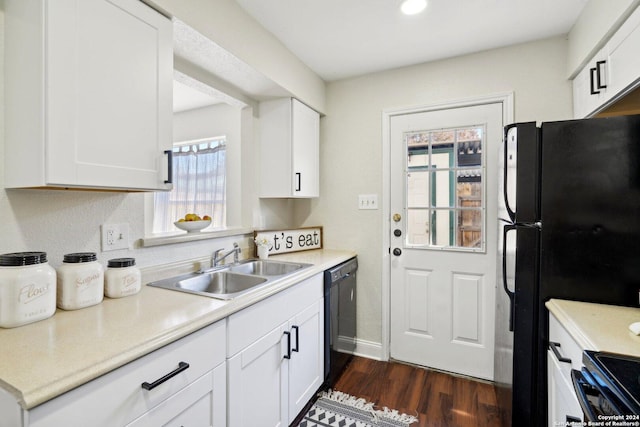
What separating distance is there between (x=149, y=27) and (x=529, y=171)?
71.2 inches

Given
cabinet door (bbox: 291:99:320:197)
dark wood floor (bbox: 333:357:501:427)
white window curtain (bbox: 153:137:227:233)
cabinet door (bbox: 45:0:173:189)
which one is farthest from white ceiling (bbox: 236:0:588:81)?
dark wood floor (bbox: 333:357:501:427)

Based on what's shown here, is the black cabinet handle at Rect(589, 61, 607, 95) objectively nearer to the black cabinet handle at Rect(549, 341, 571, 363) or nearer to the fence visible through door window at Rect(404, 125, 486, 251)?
the fence visible through door window at Rect(404, 125, 486, 251)

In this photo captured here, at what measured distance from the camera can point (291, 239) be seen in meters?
2.45

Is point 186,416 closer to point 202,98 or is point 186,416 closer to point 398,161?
point 398,161

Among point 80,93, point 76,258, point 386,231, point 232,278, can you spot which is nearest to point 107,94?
point 80,93

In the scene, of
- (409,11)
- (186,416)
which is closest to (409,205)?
(409,11)

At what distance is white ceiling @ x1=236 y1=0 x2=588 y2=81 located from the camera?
169 centimetres

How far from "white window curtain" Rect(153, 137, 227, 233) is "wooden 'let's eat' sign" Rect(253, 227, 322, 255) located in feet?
3.46

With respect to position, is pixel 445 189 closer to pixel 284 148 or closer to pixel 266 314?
pixel 284 148

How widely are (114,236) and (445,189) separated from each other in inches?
83.8

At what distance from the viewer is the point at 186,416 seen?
0.99 metres

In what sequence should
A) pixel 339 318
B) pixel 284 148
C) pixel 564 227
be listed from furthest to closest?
pixel 284 148, pixel 339 318, pixel 564 227

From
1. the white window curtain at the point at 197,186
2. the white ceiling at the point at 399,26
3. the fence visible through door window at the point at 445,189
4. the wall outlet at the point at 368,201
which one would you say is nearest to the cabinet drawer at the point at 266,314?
the wall outlet at the point at 368,201

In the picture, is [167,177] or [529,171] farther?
[529,171]
